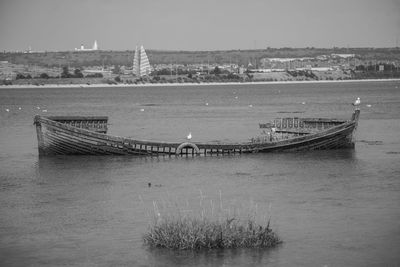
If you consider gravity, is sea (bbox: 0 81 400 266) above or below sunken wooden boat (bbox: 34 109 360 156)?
below

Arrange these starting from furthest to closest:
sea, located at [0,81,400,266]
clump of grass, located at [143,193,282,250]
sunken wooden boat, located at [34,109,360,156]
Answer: sunken wooden boat, located at [34,109,360,156], sea, located at [0,81,400,266], clump of grass, located at [143,193,282,250]

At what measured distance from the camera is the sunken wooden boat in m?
46.5

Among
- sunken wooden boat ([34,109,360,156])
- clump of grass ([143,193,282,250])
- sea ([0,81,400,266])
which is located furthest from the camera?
sunken wooden boat ([34,109,360,156])

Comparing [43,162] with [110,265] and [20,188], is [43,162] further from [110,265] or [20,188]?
[110,265]

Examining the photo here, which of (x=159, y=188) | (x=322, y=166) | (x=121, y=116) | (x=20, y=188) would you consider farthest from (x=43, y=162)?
(x=121, y=116)

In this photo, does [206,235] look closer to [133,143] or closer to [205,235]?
[205,235]

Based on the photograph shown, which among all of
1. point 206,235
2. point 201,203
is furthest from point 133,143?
point 206,235

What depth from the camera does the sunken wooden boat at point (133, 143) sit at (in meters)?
46.5

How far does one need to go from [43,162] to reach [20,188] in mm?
7961

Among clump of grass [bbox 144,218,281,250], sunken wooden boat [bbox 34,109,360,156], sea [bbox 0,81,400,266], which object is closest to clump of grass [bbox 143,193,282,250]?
clump of grass [bbox 144,218,281,250]

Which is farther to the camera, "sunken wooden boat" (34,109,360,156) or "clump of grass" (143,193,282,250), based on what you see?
"sunken wooden boat" (34,109,360,156)

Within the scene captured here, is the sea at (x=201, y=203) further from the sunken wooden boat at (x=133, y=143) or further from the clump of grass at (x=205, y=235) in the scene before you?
the sunken wooden boat at (x=133, y=143)

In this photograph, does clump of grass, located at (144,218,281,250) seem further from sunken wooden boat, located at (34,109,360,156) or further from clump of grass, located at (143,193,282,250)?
sunken wooden boat, located at (34,109,360,156)

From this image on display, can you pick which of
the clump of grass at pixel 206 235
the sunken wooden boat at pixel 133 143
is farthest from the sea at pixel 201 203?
the sunken wooden boat at pixel 133 143
